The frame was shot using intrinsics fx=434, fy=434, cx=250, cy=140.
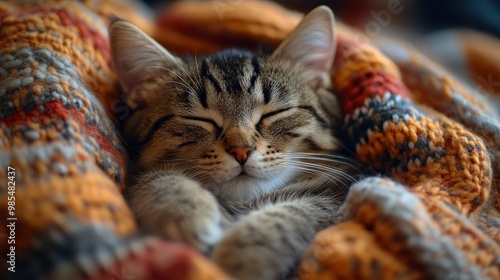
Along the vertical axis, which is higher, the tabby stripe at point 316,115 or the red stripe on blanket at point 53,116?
the red stripe on blanket at point 53,116

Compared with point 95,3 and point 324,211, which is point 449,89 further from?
point 95,3

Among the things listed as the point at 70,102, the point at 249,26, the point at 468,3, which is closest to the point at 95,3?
the point at 249,26

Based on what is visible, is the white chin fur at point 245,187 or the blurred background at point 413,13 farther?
the blurred background at point 413,13

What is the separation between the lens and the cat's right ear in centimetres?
113

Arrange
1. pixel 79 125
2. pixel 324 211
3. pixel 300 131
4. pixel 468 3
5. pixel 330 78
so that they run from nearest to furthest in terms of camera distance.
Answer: pixel 79 125
pixel 324 211
pixel 300 131
pixel 330 78
pixel 468 3

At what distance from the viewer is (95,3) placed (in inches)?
55.2

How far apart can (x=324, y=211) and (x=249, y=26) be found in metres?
0.69

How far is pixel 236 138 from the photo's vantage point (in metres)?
1.01

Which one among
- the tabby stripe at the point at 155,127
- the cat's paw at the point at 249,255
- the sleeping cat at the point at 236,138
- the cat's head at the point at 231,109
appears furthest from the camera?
the tabby stripe at the point at 155,127

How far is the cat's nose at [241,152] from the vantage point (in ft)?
3.28

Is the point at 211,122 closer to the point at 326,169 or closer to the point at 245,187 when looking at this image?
the point at 245,187

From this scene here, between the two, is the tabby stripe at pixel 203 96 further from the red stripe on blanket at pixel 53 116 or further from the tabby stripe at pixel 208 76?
the red stripe on blanket at pixel 53 116

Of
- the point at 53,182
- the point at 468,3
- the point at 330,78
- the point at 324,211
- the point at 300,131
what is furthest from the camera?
the point at 468,3

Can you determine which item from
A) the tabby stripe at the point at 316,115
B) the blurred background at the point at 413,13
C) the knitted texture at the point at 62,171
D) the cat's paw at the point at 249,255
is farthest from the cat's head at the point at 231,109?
the blurred background at the point at 413,13
